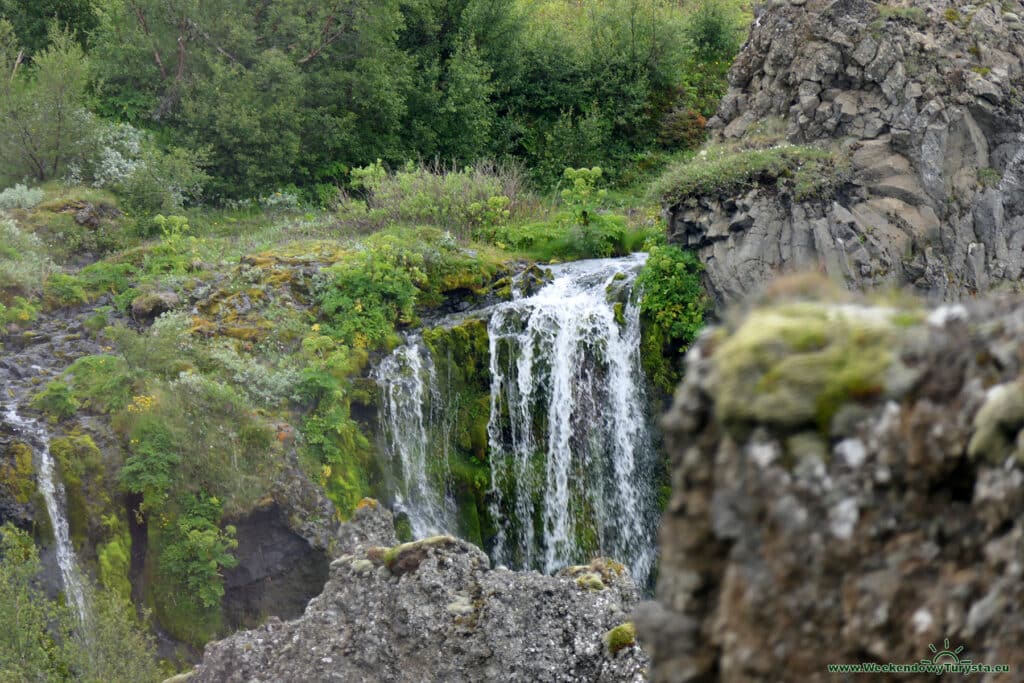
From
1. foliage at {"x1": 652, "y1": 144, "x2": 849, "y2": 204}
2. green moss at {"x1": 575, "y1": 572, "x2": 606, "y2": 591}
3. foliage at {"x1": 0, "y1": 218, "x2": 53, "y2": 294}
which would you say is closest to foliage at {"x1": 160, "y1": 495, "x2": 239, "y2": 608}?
green moss at {"x1": 575, "y1": 572, "x2": 606, "y2": 591}

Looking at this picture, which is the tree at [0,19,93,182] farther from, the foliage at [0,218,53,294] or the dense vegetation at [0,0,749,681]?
the foliage at [0,218,53,294]

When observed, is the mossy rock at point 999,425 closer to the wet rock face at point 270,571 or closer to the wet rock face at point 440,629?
the wet rock face at point 440,629

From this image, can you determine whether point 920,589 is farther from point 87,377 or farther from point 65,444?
point 87,377

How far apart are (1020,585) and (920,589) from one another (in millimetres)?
342

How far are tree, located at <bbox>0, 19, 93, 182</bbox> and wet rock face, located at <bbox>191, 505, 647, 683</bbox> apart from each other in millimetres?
12258

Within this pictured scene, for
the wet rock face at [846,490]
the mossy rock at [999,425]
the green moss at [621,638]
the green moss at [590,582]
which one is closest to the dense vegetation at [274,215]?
the green moss at [590,582]

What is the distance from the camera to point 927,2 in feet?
46.7

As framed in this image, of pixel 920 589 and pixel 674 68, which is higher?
pixel 674 68

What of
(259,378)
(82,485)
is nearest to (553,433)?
(259,378)

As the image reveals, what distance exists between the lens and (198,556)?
10367mm

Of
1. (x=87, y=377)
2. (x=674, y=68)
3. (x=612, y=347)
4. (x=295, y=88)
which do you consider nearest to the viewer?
(x=87, y=377)

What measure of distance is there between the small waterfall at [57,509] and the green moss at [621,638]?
5.57 meters

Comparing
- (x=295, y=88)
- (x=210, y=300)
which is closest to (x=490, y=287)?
(x=210, y=300)

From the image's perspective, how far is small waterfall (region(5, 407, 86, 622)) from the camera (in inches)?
394
